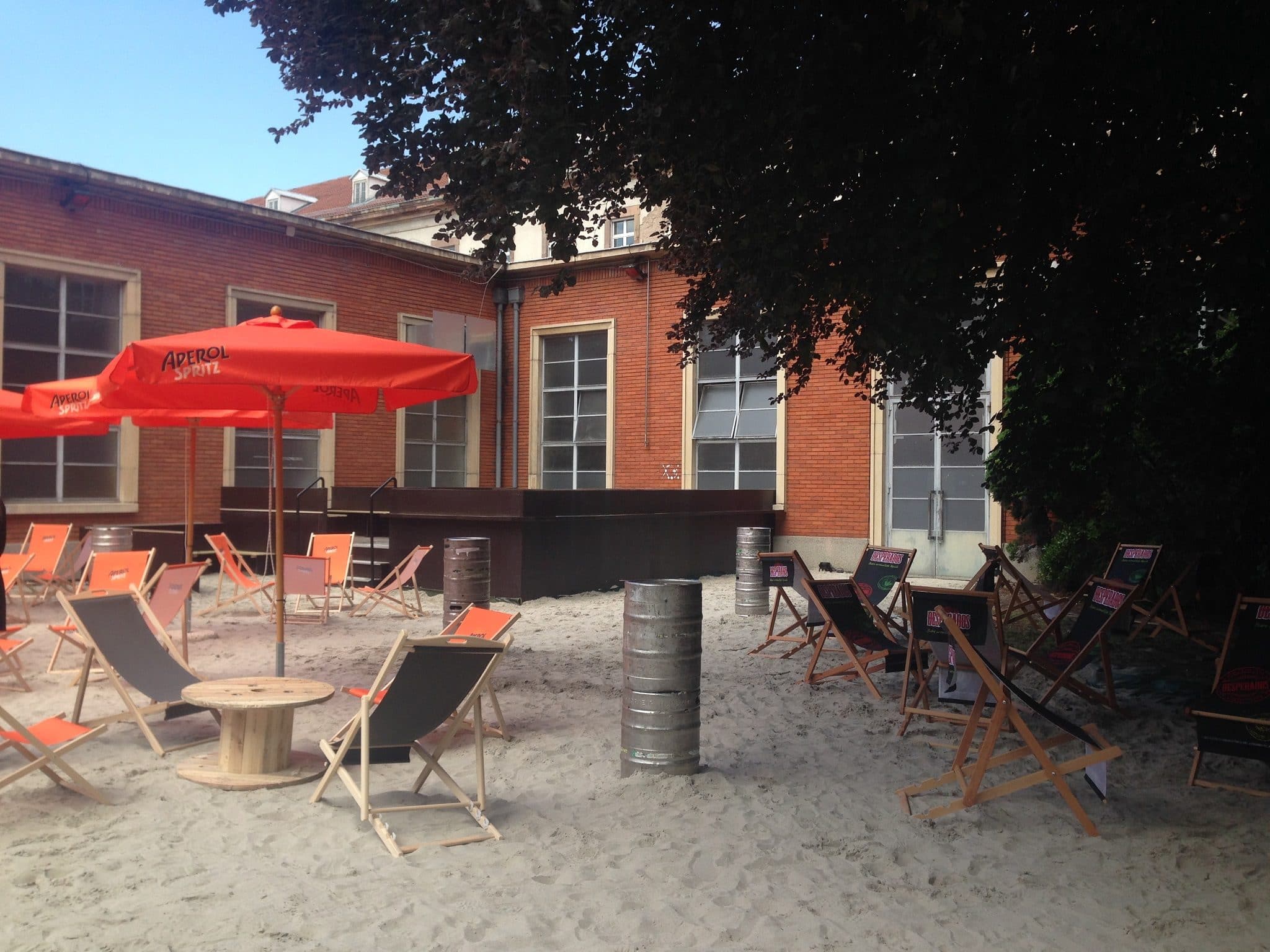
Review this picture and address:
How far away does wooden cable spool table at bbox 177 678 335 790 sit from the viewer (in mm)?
4625

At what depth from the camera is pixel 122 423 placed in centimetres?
1334

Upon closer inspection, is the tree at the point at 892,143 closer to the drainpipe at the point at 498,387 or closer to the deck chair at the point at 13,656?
the deck chair at the point at 13,656

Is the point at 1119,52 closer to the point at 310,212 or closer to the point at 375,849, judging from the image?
the point at 375,849

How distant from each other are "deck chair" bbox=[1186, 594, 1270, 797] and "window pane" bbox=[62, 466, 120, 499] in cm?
1317

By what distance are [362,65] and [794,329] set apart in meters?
3.29

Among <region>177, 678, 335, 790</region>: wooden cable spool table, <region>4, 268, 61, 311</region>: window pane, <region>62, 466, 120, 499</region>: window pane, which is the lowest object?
<region>177, 678, 335, 790</region>: wooden cable spool table

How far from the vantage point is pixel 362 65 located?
17.1 feet

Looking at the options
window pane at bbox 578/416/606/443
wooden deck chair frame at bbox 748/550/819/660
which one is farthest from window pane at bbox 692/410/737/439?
wooden deck chair frame at bbox 748/550/819/660

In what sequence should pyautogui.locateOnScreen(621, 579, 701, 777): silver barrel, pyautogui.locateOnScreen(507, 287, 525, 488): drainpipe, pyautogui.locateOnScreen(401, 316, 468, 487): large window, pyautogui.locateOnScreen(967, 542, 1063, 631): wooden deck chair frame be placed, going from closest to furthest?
pyautogui.locateOnScreen(621, 579, 701, 777): silver barrel
pyautogui.locateOnScreen(967, 542, 1063, 631): wooden deck chair frame
pyautogui.locateOnScreen(401, 316, 468, 487): large window
pyautogui.locateOnScreen(507, 287, 525, 488): drainpipe

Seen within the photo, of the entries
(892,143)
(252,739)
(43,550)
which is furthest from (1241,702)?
(43,550)

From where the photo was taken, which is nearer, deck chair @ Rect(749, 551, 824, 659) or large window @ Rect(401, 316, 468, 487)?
deck chair @ Rect(749, 551, 824, 659)

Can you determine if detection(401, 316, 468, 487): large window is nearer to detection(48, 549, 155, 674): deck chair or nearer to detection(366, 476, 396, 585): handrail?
detection(366, 476, 396, 585): handrail

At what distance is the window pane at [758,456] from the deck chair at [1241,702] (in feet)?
36.8

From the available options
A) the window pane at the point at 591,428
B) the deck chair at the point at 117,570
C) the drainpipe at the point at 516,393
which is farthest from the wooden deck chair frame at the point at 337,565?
the drainpipe at the point at 516,393
